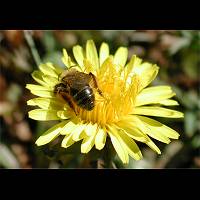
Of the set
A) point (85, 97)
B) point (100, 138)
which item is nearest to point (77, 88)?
point (85, 97)

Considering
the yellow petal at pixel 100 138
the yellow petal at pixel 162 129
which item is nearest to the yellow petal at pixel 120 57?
the yellow petal at pixel 162 129

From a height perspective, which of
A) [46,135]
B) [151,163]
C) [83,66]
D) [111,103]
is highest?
[83,66]

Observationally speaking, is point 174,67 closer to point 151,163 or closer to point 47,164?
point 151,163

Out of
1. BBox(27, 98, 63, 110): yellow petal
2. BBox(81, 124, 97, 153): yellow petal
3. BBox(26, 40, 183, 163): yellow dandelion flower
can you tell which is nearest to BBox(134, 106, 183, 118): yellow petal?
BBox(26, 40, 183, 163): yellow dandelion flower

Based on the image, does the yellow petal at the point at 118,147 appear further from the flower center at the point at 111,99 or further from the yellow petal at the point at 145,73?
the yellow petal at the point at 145,73

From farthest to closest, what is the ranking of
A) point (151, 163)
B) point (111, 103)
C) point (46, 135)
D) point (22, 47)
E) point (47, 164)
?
point (22, 47) < point (151, 163) < point (47, 164) < point (111, 103) < point (46, 135)

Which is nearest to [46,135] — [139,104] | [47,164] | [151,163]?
[139,104]

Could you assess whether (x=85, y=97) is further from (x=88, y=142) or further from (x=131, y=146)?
(x=131, y=146)
